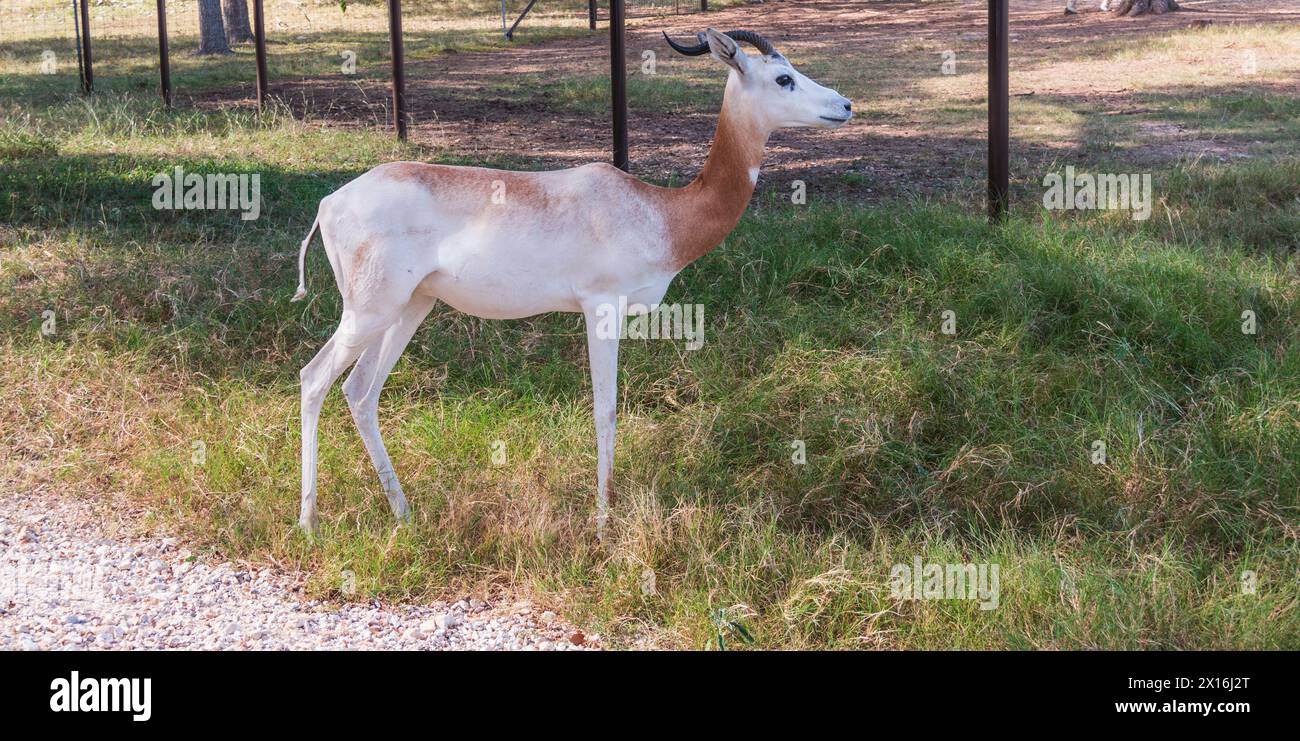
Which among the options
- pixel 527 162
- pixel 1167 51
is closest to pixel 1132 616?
pixel 527 162

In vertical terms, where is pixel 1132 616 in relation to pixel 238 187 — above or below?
below

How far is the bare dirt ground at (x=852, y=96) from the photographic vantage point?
1001 centimetres

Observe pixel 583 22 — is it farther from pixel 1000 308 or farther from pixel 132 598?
pixel 132 598

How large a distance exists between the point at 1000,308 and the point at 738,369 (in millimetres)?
1340

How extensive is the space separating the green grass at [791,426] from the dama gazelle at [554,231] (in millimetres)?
465

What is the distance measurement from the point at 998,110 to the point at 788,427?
2905 mm

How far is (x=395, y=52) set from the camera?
1046cm

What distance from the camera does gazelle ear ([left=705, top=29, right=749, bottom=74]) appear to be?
4719 millimetres

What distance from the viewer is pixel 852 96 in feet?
44.8

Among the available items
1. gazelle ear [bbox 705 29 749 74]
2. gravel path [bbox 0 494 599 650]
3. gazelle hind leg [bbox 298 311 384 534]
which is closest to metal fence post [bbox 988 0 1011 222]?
gazelle ear [bbox 705 29 749 74]
